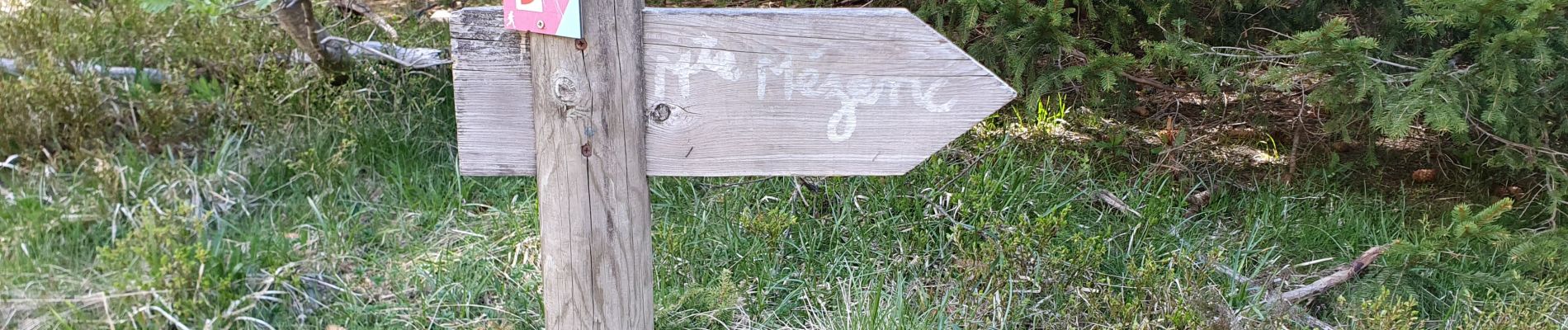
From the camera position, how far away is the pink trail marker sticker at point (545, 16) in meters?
1.68

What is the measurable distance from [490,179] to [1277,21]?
9.40 ft

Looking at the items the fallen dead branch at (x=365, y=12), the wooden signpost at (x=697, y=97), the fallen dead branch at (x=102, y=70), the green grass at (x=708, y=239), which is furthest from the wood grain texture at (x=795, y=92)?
the fallen dead branch at (x=102, y=70)

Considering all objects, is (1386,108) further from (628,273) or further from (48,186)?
(48,186)

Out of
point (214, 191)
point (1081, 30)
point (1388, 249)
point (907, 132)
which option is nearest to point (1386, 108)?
point (1388, 249)

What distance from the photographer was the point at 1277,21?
11.4ft

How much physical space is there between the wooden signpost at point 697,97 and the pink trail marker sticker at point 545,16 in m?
0.02

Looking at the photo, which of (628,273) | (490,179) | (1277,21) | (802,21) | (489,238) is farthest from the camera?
(490,179)

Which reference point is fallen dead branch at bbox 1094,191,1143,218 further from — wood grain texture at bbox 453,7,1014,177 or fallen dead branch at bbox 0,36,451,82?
fallen dead branch at bbox 0,36,451,82

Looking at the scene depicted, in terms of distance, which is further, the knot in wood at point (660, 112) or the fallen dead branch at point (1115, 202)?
the fallen dead branch at point (1115, 202)

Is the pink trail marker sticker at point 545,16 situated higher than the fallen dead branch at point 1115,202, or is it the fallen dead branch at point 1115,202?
the pink trail marker sticker at point 545,16

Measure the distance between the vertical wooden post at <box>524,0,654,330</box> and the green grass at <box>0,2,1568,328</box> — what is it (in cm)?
78

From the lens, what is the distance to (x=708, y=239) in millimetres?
3117

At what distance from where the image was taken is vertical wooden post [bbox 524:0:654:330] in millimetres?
1711

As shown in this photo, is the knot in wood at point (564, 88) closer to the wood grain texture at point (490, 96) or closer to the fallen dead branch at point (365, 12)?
the wood grain texture at point (490, 96)
